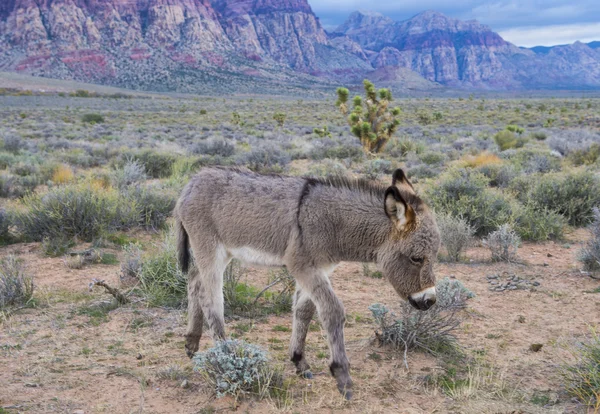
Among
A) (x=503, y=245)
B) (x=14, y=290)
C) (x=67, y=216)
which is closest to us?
(x=14, y=290)

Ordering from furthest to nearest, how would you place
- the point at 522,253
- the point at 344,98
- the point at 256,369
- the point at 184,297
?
the point at 344,98 → the point at 522,253 → the point at 184,297 → the point at 256,369

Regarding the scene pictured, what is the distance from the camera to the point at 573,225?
1070 centimetres

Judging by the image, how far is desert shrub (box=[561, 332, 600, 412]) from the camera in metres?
4.17

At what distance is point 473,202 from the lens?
10242 millimetres

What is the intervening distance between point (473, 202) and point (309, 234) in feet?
22.4

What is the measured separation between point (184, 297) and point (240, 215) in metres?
2.54

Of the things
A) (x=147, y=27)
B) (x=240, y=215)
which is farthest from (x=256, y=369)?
(x=147, y=27)

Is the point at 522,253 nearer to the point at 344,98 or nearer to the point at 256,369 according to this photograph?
the point at 256,369

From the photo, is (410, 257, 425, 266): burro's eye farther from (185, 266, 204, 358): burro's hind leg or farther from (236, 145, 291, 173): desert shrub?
(236, 145, 291, 173): desert shrub

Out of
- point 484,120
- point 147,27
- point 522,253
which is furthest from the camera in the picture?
point 147,27

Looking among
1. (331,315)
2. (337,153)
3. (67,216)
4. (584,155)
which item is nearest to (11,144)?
(337,153)

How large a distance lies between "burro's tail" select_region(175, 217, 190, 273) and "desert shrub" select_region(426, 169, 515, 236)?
585 cm

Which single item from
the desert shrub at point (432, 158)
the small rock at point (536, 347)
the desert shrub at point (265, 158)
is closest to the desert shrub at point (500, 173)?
the desert shrub at point (432, 158)

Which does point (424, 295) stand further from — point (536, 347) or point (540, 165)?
point (540, 165)
